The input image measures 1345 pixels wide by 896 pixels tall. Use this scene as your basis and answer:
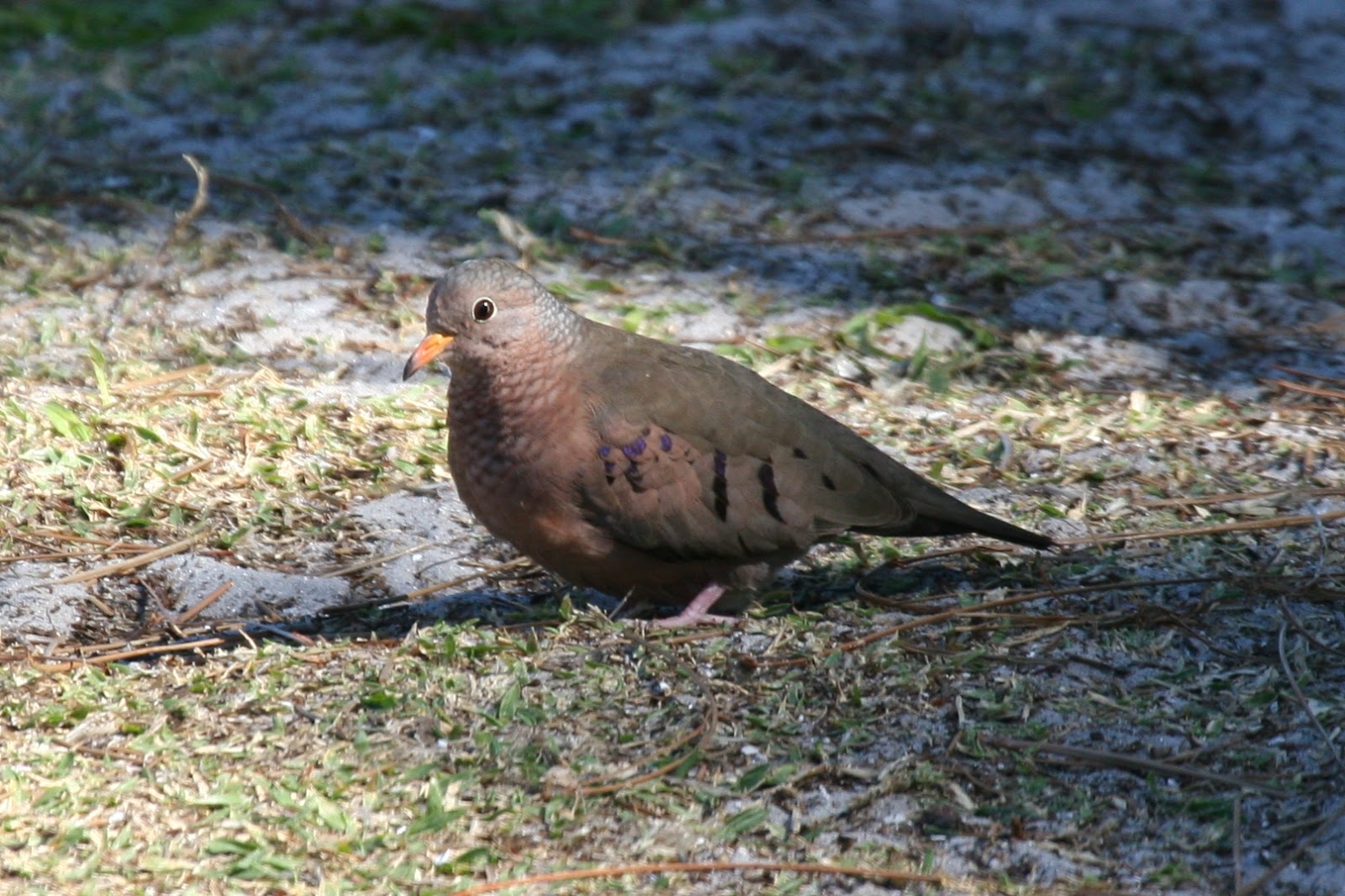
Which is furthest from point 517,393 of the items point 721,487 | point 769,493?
point 769,493

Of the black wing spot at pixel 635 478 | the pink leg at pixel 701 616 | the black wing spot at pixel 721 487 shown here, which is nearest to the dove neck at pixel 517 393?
the black wing spot at pixel 635 478

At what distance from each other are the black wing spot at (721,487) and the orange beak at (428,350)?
629 millimetres

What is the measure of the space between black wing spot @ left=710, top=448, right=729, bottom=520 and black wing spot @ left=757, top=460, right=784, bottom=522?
0.25ft

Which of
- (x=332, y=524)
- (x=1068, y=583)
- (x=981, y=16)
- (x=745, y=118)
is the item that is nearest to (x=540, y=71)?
(x=745, y=118)

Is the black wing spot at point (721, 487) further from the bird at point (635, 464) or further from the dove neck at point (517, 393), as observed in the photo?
the dove neck at point (517, 393)

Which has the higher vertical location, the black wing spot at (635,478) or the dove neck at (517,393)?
the dove neck at (517,393)

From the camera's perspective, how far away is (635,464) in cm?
344

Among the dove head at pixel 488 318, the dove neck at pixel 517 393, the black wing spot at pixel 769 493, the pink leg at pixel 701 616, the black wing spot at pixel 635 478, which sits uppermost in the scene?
the dove head at pixel 488 318

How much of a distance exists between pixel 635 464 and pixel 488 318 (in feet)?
1.48

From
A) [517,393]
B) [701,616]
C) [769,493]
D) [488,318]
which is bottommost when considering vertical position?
[701,616]

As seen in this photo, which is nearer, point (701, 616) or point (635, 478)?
point (635, 478)

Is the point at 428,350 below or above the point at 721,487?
above

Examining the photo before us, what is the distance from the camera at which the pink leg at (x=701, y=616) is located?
3.50 meters

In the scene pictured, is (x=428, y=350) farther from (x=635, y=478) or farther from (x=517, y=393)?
→ (x=635, y=478)
